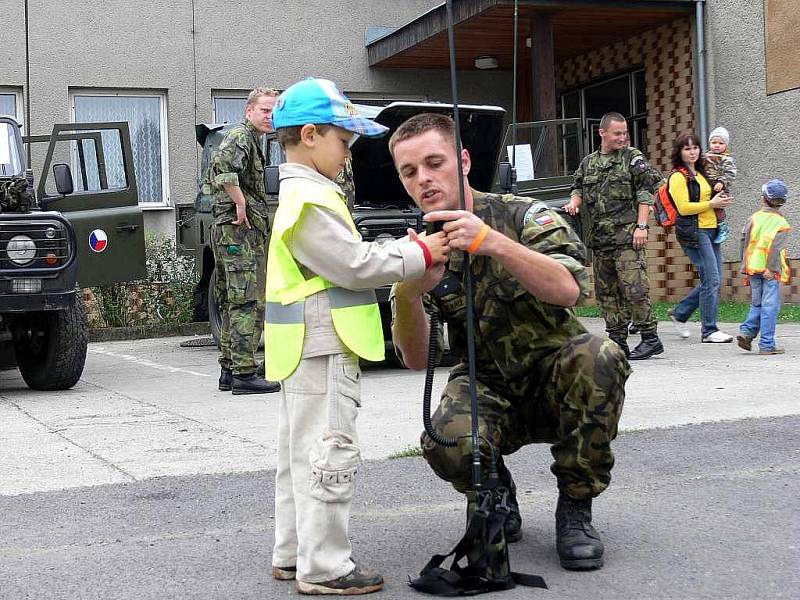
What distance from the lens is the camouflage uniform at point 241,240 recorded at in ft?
24.6

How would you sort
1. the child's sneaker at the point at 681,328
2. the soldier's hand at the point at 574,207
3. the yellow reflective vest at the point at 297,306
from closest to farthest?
the yellow reflective vest at the point at 297,306 → the soldier's hand at the point at 574,207 → the child's sneaker at the point at 681,328

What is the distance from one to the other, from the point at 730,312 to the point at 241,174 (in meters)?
7.55

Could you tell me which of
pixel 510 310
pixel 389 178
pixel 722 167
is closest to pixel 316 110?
pixel 510 310

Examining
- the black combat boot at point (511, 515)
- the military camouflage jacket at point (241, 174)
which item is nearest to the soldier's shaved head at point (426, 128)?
the black combat boot at point (511, 515)

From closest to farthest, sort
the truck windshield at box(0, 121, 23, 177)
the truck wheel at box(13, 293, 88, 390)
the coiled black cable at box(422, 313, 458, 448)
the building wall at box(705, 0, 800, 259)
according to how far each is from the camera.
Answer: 1. the coiled black cable at box(422, 313, 458, 448)
2. the truck wheel at box(13, 293, 88, 390)
3. the truck windshield at box(0, 121, 23, 177)
4. the building wall at box(705, 0, 800, 259)

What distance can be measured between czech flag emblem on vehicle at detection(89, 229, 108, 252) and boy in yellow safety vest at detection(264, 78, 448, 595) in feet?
19.2

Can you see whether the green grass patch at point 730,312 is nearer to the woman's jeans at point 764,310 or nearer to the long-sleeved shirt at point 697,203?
the long-sleeved shirt at point 697,203

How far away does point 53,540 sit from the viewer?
3.97m

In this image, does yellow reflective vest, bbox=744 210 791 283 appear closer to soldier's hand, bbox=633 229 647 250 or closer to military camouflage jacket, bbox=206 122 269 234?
soldier's hand, bbox=633 229 647 250

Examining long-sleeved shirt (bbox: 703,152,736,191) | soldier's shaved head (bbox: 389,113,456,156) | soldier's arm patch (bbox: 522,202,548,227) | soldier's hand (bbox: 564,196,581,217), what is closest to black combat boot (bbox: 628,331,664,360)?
soldier's hand (bbox: 564,196,581,217)

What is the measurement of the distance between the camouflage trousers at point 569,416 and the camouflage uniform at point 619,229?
538cm

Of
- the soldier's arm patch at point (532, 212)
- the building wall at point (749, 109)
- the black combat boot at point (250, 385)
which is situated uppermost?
the building wall at point (749, 109)

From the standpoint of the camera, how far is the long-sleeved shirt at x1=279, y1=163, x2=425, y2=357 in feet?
10.4

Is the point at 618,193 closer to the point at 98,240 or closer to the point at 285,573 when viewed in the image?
the point at 98,240
